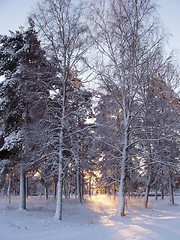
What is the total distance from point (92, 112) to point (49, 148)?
3.35 m

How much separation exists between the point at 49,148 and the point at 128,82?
593 cm

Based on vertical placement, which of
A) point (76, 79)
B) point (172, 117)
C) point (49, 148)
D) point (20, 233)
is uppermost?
point (76, 79)

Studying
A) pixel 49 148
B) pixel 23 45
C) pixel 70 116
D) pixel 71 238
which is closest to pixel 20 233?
pixel 71 238

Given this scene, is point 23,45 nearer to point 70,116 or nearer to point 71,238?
point 70,116

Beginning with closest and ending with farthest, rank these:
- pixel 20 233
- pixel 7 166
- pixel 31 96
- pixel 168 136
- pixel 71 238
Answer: pixel 71 238, pixel 20 233, pixel 168 136, pixel 31 96, pixel 7 166

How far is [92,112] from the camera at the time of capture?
1420cm

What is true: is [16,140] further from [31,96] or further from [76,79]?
[76,79]

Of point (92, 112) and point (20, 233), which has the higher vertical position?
point (92, 112)

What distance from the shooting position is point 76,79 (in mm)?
13328

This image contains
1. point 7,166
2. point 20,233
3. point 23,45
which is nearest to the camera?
point 20,233

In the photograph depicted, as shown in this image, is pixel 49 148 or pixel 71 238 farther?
pixel 49 148

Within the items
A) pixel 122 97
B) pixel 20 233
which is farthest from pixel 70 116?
pixel 20 233

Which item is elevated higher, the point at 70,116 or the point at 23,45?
the point at 23,45

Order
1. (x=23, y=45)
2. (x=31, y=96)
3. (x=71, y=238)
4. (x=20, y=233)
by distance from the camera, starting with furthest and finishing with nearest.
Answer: (x=23, y=45) < (x=31, y=96) < (x=20, y=233) < (x=71, y=238)
